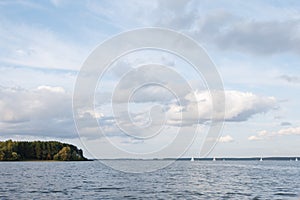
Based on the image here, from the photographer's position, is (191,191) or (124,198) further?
(191,191)

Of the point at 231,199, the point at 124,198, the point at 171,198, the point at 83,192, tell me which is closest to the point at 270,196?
the point at 231,199

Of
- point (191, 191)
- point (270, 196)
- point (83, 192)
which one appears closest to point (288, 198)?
point (270, 196)

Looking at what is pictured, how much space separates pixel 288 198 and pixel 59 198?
102 feet

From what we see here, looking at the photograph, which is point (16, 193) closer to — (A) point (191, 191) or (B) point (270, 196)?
(A) point (191, 191)

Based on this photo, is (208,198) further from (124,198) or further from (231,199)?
(124,198)

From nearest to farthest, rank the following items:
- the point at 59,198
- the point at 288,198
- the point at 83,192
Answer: the point at 59,198 → the point at 288,198 → the point at 83,192

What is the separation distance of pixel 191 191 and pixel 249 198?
1062 cm

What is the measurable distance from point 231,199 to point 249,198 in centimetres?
378

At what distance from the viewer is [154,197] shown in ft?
190

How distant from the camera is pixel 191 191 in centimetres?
6681

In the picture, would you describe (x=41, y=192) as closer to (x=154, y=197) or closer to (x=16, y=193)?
(x=16, y=193)

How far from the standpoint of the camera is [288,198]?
60469 millimetres

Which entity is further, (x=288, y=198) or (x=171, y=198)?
(x=288, y=198)

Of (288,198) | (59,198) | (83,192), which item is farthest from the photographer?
(83,192)
